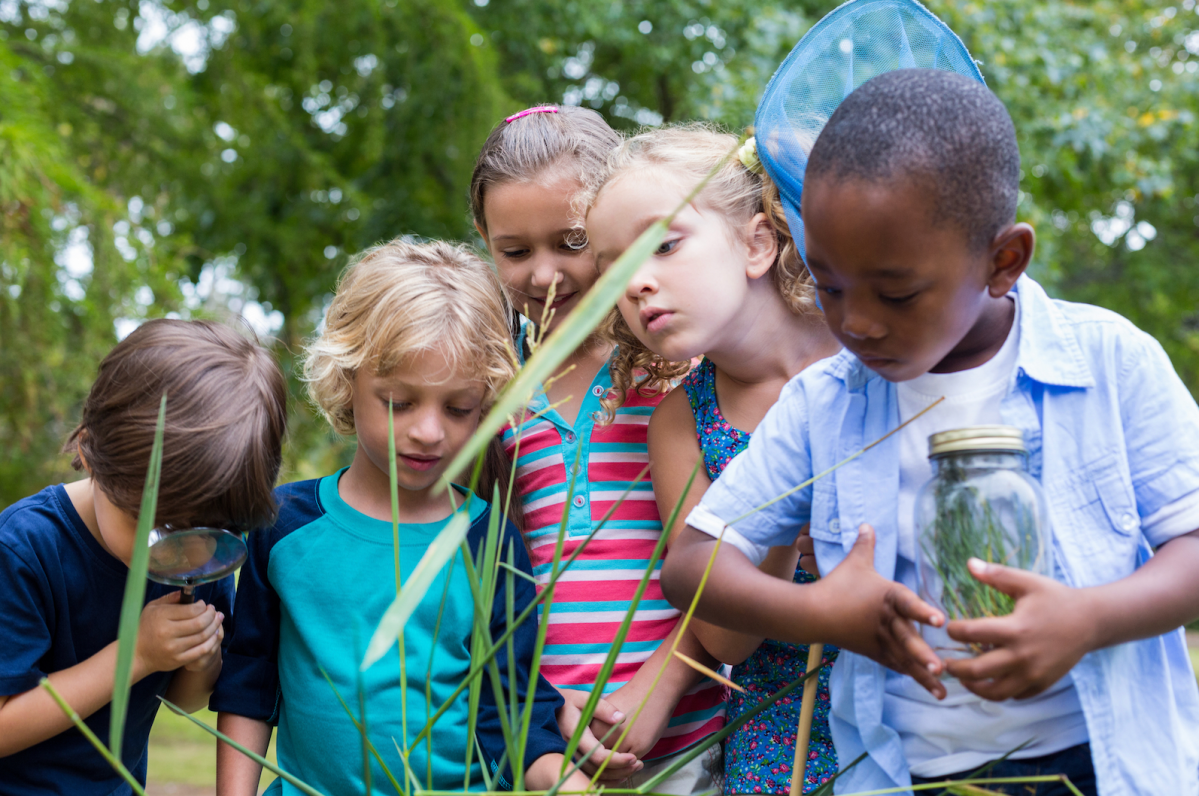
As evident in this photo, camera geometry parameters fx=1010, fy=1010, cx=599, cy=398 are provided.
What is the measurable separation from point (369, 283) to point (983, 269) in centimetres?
111

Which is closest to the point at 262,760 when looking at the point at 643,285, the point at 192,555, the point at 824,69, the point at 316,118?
the point at 192,555

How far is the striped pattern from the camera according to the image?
5.69 ft

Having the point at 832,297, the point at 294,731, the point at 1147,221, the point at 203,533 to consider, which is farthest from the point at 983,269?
the point at 1147,221

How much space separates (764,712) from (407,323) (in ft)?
2.74

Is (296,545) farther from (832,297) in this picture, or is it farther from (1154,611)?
(1154,611)

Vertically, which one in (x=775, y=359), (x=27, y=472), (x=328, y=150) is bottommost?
(x=27, y=472)

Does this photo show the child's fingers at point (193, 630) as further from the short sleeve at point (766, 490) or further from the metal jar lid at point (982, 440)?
→ the metal jar lid at point (982, 440)

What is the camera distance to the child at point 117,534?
4.85 ft

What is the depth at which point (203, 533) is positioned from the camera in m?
1.42

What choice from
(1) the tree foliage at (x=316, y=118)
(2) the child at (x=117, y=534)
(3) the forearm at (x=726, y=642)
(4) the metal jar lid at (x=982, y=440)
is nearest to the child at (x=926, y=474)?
(4) the metal jar lid at (x=982, y=440)

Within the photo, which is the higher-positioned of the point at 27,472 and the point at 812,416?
the point at 812,416

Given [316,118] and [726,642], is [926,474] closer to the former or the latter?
[726,642]

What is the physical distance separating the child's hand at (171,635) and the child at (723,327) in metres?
0.74

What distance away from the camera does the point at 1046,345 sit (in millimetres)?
1098
